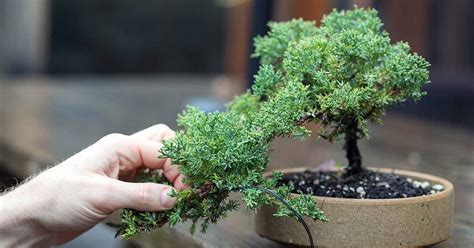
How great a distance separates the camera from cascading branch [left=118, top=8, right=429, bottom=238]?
4.25ft

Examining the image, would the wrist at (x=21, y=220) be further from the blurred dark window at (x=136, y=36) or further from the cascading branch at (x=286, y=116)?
the blurred dark window at (x=136, y=36)

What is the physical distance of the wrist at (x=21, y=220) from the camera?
149 cm

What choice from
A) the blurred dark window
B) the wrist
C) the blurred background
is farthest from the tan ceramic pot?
the blurred dark window

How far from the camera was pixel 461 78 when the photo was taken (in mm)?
4859

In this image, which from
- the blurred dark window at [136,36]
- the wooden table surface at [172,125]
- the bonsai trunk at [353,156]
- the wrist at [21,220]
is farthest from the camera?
the blurred dark window at [136,36]

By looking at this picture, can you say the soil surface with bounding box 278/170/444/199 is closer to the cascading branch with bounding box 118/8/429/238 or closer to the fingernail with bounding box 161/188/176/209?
the cascading branch with bounding box 118/8/429/238

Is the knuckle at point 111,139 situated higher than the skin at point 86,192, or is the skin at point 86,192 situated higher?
the knuckle at point 111,139

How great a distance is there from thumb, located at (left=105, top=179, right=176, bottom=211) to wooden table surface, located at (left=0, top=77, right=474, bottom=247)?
361 mm

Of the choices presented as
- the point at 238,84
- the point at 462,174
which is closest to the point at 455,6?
the point at 462,174

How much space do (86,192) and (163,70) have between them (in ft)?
29.1

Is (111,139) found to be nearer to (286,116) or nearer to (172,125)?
(286,116)

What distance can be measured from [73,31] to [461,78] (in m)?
6.01

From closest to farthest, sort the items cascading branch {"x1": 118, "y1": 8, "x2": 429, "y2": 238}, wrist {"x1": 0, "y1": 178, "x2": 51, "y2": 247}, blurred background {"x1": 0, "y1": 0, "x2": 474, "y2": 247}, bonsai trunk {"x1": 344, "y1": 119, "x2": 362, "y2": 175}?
cascading branch {"x1": 118, "y1": 8, "x2": 429, "y2": 238}
wrist {"x1": 0, "y1": 178, "x2": 51, "y2": 247}
bonsai trunk {"x1": 344, "y1": 119, "x2": 362, "y2": 175}
blurred background {"x1": 0, "y1": 0, "x2": 474, "y2": 247}

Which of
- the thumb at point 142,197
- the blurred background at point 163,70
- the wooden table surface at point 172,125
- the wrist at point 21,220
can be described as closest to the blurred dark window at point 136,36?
the blurred background at point 163,70
